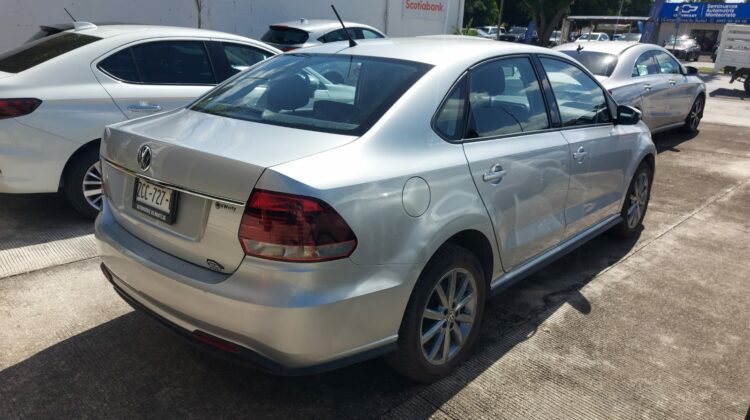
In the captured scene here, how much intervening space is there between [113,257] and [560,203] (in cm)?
259

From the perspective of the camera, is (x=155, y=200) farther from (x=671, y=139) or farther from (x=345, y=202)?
(x=671, y=139)

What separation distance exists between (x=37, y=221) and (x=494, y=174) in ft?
12.9

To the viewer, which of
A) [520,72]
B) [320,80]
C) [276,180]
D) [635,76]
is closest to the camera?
[276,180]

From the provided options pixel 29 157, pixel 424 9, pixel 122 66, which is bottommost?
pixel 29 157

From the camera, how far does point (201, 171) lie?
232 centimetres

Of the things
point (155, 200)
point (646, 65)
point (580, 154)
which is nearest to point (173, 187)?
point (155, 200)

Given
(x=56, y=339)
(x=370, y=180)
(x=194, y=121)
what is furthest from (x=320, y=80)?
(x=56, y=339)

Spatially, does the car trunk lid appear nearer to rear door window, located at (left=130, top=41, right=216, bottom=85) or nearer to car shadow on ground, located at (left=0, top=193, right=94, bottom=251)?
car shadow on ground, located at (left=0, top=193, right=94, bottom=251)

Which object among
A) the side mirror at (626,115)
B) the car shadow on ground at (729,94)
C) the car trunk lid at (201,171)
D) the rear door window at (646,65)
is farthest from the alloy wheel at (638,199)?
the car shadow on ground at (729,94)

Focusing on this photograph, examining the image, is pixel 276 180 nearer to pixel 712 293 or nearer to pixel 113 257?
pixel 113 257

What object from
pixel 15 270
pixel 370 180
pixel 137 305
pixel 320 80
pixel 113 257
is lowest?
pixel 15 270

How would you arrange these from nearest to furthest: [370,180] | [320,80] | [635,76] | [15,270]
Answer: [370,180] < [320,80] < [15,270] < [635,76]

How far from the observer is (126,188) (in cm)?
272

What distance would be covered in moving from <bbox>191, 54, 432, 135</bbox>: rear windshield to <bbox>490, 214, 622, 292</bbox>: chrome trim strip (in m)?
1.24
